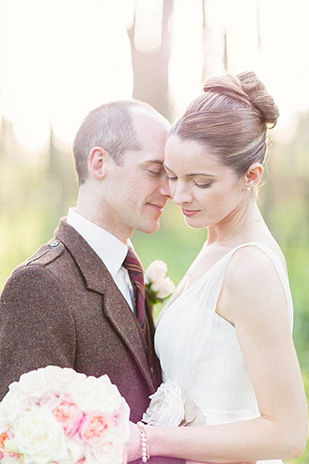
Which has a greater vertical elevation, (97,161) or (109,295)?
(97,161)

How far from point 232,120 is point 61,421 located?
142 centimetres

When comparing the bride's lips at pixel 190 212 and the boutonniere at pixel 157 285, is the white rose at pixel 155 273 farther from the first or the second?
the bride's lips at pixel 190 212

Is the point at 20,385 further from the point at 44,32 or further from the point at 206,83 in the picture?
the point at 44,32

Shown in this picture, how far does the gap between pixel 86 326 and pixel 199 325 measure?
515mm

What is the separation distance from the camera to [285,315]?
7.54ft

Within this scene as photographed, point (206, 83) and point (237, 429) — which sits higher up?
point (206, 83)

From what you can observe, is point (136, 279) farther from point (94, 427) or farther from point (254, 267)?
point (94, 427)

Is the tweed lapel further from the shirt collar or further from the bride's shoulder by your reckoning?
the bride's shoulder

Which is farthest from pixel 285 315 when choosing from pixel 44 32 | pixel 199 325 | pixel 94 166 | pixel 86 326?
pixel 44 32

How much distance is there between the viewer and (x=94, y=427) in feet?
5.90

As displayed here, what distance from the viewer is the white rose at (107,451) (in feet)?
5.82

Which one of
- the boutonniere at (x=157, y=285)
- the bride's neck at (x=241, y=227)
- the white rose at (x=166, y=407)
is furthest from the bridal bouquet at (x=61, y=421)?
the boutonniere at (x=157, y=285)

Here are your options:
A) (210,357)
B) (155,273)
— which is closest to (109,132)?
(155,273)

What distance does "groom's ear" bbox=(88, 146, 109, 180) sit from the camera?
9.77 feet
